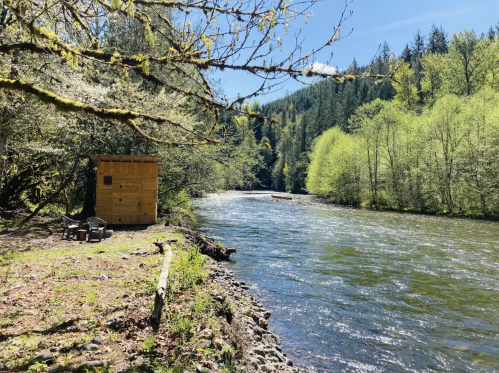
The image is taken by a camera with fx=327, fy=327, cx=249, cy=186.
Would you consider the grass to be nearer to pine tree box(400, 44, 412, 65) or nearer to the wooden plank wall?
the wooden plank wall

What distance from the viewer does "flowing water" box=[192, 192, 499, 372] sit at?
6062 mm

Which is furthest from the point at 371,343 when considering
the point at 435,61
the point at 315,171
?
the point at 435,61

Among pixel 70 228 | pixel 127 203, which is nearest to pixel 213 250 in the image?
pixel 70 228

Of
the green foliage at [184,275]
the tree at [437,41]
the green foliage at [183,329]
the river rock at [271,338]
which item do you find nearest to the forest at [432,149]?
the green foliage at [184,275]

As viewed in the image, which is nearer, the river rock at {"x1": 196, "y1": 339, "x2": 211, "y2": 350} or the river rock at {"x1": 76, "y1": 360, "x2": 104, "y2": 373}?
the river rock at {"x1": 76, "y1": 360, "x2": 104, "y2": 373}

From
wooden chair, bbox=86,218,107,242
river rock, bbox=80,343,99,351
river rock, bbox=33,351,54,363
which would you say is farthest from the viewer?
wooden chair, bbox=86,218,107,242

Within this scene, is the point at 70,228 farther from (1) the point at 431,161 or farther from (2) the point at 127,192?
(1) the point at 431,161

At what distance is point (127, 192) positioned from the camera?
16078 millimetres

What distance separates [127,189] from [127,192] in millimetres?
148

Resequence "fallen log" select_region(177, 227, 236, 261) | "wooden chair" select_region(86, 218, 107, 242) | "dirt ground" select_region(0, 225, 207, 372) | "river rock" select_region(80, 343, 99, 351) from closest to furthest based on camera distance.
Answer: "dirt ground" select_region(0, 225, 207, 372)
"river rock" select_region(80, 343, 99, 351)
"wooden chair" select_region(86, 218, 107, 242)
"fallen log" select_region(177, 227, 236, 261)

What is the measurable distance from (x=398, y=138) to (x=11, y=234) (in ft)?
127

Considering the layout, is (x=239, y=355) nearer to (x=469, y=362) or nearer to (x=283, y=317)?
(x=283, y=317)

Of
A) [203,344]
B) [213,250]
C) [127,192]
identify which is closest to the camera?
[203,344]

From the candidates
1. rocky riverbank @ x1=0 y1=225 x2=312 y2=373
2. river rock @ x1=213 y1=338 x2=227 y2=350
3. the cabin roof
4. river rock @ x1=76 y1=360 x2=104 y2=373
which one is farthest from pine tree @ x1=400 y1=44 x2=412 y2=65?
river rock @ x1=76 y1=360 x2=104 y2=373
